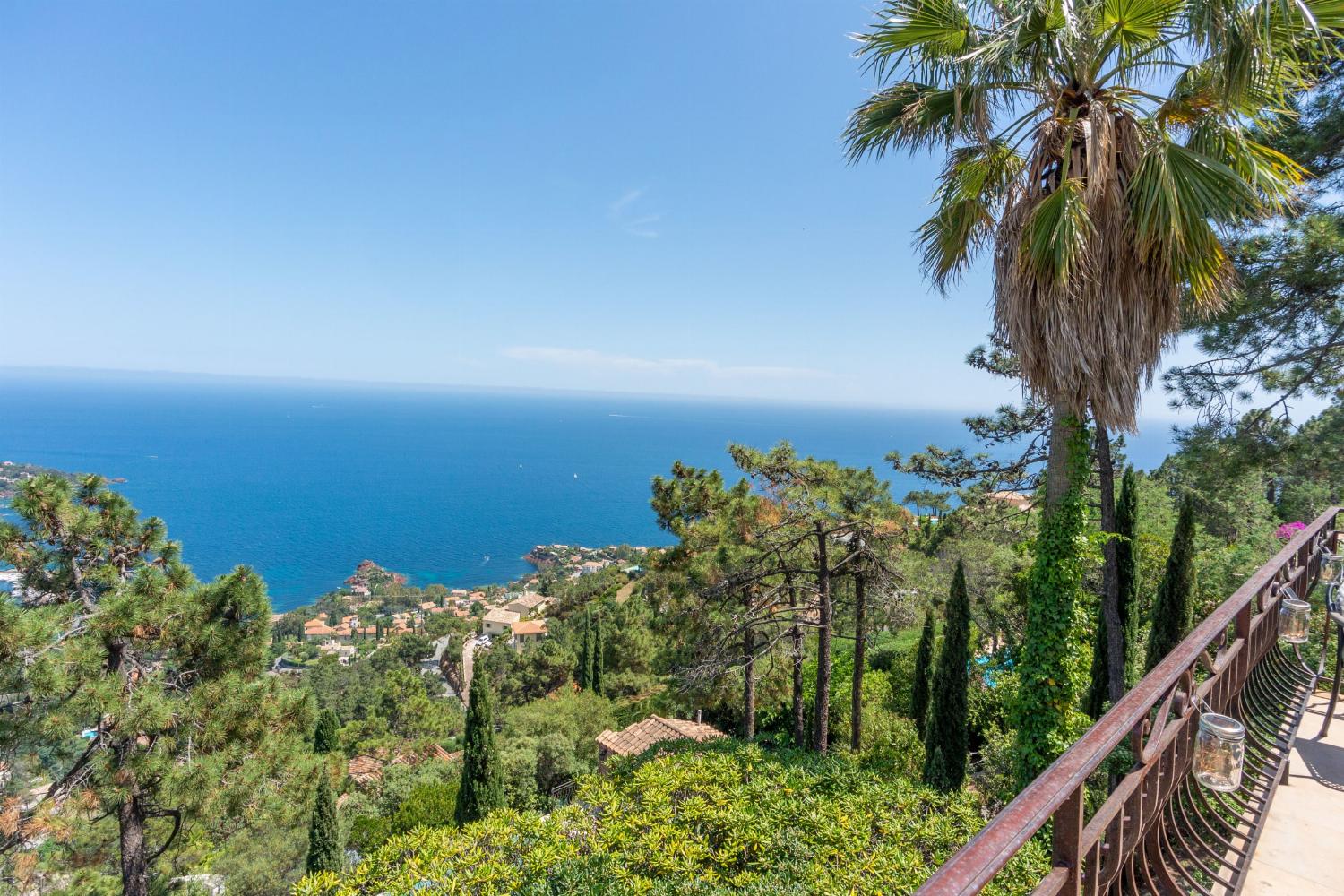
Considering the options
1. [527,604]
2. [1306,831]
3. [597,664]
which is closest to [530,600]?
[527,604]

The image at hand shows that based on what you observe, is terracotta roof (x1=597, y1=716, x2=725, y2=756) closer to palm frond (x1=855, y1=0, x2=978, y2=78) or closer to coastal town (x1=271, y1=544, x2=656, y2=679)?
palm frond (x1=855, y1=0, x2=978, y2=78)

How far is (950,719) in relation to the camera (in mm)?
8961

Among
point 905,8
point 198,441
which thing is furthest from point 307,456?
point 905,8

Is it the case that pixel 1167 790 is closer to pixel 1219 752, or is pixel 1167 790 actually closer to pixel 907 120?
pixel 1219 752

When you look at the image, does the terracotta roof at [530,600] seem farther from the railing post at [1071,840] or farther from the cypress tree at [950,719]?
the railing post at [1071,840]

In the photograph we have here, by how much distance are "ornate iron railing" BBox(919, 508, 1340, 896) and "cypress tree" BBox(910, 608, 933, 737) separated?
827cm

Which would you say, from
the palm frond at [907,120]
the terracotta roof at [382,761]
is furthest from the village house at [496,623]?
the palm frond at [907,120]

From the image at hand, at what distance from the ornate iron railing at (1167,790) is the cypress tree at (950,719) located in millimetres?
6463

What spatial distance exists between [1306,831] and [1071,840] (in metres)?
1.99

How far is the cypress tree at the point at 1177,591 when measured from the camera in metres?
8.89

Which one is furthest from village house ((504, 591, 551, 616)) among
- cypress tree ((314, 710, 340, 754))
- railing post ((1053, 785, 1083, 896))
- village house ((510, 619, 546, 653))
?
railing post ((1053, 785, 1083, 896))

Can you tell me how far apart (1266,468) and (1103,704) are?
13.3ft

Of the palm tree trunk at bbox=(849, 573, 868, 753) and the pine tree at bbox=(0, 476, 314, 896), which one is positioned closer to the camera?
the pine tree at bbox=(0, 476, 314, 896)

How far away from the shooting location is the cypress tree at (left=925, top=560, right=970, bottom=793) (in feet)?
28.9
